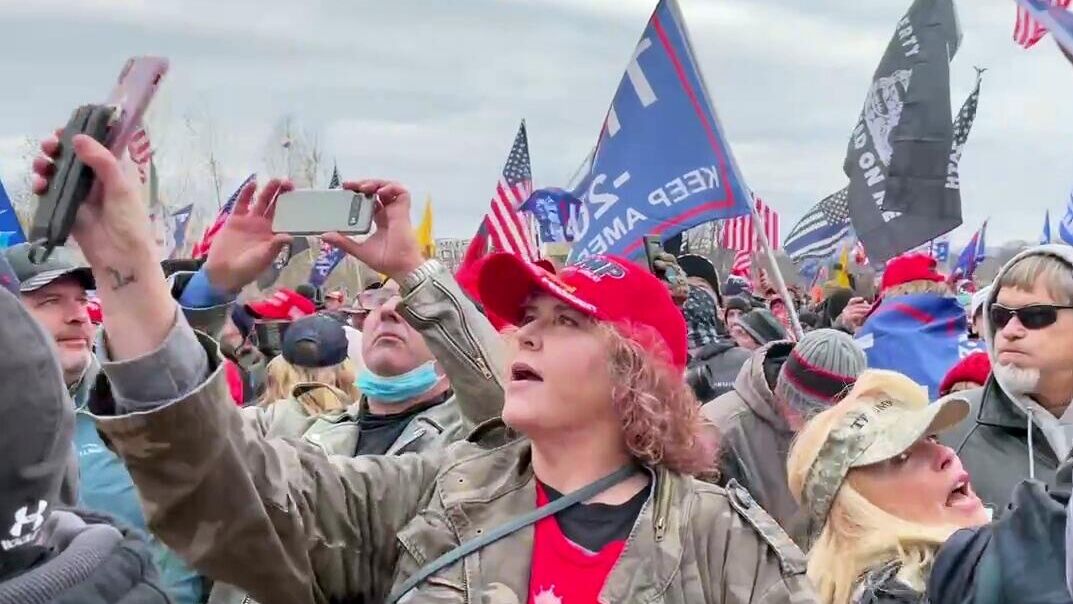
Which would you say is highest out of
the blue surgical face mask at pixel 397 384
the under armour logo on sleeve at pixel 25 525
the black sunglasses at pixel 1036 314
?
the under armour logo on sleeve at pixel 25 525

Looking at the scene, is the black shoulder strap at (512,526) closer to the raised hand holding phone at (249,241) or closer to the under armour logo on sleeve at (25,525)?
the raised hand holding phone at (249,241)

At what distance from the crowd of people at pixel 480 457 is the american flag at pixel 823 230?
1300 cm

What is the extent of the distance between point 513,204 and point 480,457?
837 centimetres

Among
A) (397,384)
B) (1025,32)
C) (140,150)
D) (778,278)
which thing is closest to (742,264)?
(1025,32)

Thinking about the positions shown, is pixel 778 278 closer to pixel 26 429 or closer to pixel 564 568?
pixel 564 568

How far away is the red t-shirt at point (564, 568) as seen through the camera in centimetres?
248

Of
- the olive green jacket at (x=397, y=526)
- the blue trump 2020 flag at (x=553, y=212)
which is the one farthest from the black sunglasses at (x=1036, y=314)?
the blue trump 2020 flag at (x=553, y=212)

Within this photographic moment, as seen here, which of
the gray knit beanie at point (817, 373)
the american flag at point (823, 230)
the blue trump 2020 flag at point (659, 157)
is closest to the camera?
Result: the gray knit beanie at point (817, 373)

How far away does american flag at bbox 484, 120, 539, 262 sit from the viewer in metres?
10.0

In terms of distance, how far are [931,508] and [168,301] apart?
6.42 ft

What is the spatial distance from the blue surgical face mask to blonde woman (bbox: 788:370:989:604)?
1506 millimetres

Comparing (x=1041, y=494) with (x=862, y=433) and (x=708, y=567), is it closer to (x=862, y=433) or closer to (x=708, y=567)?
(x=708, y=567)

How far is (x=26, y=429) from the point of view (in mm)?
1440

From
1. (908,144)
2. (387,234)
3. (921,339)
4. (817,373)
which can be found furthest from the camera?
(908,144)
